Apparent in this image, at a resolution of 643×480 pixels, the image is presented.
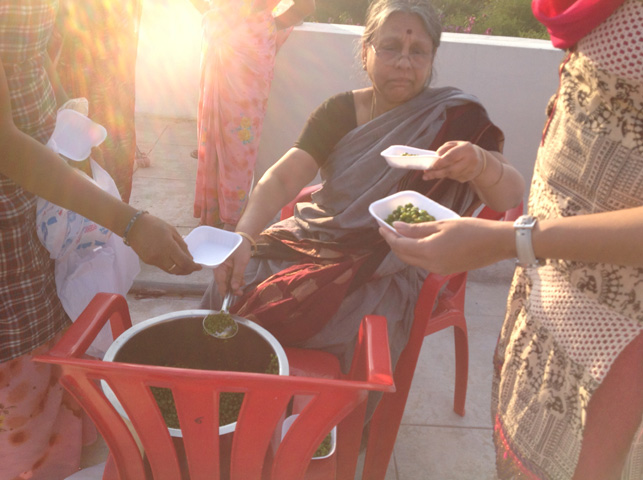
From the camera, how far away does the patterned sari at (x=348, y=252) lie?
5.56ft

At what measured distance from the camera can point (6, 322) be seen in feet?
5.34

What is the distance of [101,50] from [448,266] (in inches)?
91.8

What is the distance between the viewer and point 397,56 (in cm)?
192

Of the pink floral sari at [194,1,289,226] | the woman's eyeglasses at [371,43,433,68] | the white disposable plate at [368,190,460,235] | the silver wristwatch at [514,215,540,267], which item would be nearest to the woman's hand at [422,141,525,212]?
the white disposable plate at [368,190,460,235]

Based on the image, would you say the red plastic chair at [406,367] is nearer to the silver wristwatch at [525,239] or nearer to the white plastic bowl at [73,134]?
the silver wristwatch at [525,239]

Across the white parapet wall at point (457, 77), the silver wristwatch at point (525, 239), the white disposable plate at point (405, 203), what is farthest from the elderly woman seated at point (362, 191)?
the white parapet wall at point (457, 77)

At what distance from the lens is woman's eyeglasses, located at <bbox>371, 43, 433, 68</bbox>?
1.92 m

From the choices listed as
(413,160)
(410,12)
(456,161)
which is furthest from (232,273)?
(410,12)

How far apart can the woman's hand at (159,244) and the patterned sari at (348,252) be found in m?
0.33

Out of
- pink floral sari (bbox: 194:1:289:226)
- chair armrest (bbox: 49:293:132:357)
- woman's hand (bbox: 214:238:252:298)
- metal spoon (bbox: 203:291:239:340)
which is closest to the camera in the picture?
chair armrest (bbox: 49:293:132:357)

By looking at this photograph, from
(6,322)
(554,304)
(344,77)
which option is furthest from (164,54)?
(554,304)

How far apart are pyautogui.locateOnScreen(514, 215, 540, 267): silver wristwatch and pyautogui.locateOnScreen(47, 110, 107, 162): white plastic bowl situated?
126 centimetres

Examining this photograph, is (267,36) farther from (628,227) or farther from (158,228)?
(628,227)

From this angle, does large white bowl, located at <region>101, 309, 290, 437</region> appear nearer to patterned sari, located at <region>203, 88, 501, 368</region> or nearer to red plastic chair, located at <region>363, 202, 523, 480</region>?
patterned sari, located at <region>203, 88, 501, 368</region>
